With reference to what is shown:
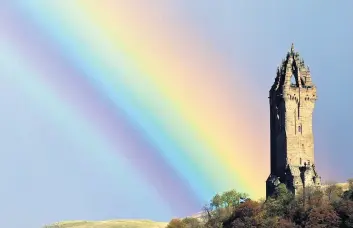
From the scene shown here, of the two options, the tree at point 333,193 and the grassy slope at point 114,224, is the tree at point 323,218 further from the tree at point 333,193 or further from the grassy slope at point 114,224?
the grassy slope at point 114,224

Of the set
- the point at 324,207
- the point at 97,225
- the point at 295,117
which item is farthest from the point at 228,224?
the point at 97,225

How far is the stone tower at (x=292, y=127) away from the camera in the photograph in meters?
117

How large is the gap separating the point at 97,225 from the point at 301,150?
2721 inches

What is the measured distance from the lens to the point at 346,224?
310 feet

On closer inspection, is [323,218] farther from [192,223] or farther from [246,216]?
[192,223]

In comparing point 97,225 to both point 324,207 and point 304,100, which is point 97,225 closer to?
point 304,100

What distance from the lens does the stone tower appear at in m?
117

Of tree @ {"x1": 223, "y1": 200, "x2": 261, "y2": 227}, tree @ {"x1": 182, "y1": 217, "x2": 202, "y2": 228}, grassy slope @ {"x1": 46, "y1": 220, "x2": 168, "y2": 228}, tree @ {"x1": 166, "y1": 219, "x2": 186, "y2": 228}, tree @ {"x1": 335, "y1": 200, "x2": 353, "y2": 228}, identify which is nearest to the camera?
tree @ {"x1": 335, "y1": 200, "x2": 353, "y2": 228}

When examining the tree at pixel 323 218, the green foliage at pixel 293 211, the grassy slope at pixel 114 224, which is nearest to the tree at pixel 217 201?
the green foliage at pixel 293 211

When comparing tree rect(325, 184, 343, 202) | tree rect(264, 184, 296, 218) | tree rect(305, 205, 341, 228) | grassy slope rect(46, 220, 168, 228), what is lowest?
tree rect(305, 205, 341, 228)

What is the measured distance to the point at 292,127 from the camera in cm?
12188

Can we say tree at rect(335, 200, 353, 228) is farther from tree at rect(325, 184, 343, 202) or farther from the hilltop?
the hilltop

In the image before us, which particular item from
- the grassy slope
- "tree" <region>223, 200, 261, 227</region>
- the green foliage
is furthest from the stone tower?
the grassy slope

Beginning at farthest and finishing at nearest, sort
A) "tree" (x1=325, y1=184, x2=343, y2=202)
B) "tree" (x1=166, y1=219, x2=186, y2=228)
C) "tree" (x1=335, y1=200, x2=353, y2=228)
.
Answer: "tree" (x1=166, y1=219, x2=186, y2=228) < "tree" (x1=325, y1=184, x2=343, y2=202) < "tree" (x1=335, y1=200, x2=353, y2=228)
